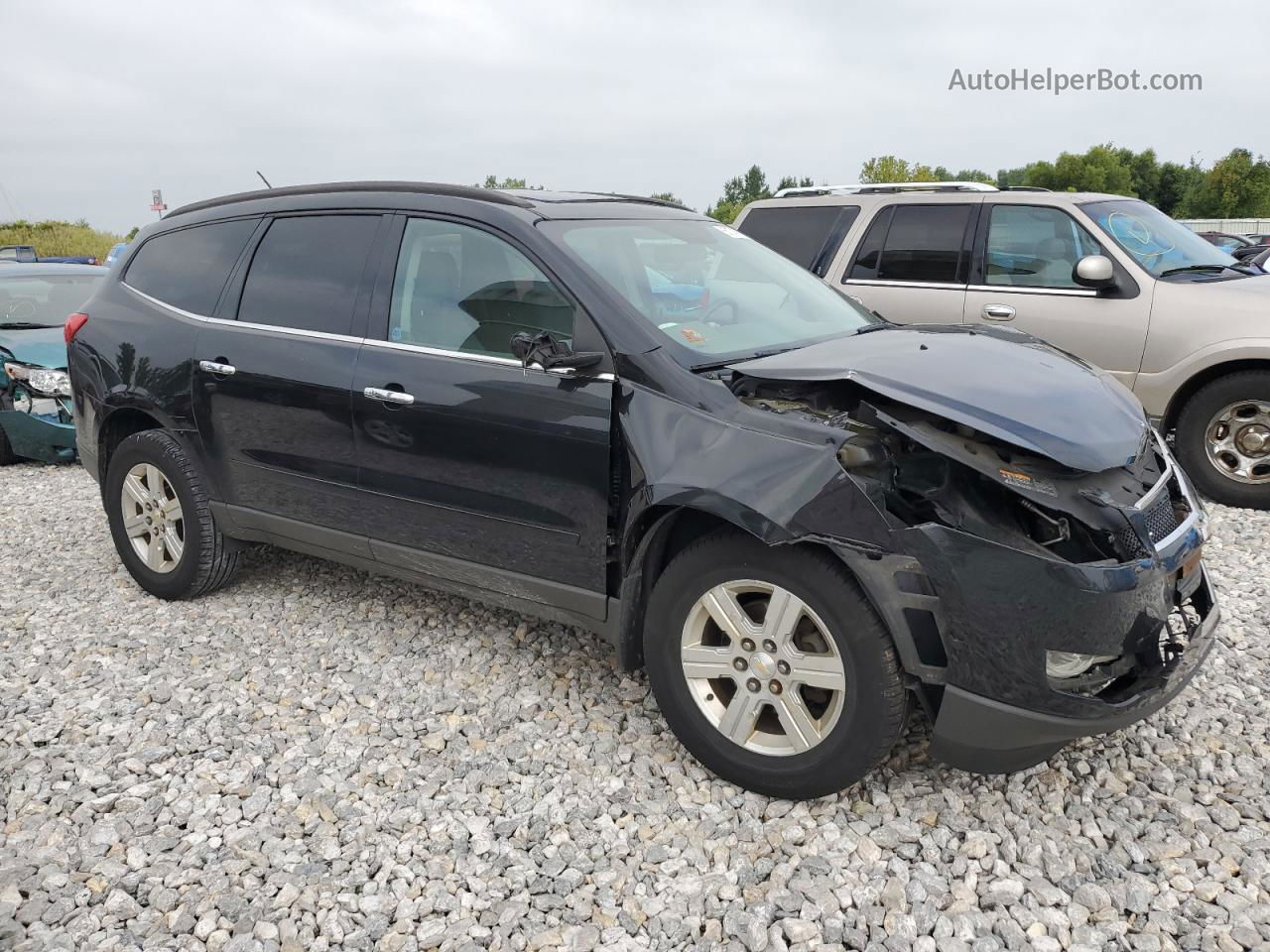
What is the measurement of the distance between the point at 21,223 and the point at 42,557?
3706cm

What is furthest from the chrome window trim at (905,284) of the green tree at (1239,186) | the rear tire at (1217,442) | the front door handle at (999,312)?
the green tree at (1239,186)

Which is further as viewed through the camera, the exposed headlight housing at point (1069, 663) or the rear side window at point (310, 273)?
the rear side window at point (310, 273)

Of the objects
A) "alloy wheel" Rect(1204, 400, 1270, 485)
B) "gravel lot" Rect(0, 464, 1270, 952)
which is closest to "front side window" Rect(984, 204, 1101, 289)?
"alloy wheel" Rect(1204, 400, 1270, 485)

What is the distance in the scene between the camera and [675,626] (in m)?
3.05

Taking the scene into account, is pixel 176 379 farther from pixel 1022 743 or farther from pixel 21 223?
pixel 21 223

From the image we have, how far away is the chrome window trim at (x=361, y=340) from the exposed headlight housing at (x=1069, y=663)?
4.98ft

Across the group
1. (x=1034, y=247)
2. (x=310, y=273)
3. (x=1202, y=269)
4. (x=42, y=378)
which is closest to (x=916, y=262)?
(x=1034, y=247)

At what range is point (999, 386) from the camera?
2955mm

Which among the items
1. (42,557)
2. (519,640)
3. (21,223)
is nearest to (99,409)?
(42,557)

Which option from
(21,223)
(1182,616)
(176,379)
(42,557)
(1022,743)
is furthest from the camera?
(21,223)

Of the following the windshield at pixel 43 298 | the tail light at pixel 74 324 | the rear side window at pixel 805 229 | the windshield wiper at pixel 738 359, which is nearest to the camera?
the windshield wiper at pixel 738 359

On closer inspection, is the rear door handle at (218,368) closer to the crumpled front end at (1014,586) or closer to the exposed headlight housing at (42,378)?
the crumpled front end at (1014,586)

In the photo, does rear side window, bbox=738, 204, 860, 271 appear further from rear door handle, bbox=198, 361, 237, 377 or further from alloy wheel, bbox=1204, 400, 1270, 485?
rear door handle, bbox=198, 361, 237, 377

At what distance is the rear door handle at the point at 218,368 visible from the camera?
4184 mm
